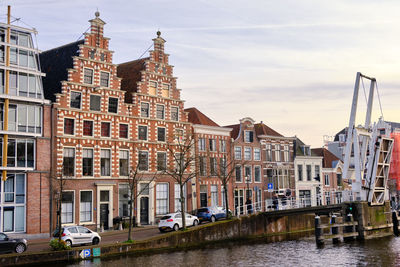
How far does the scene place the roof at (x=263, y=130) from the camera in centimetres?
6912

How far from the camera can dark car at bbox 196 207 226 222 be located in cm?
4988

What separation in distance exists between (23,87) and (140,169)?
14.0 meters

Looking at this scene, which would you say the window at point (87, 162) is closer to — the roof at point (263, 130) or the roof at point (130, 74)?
the roof at point (130, 74)

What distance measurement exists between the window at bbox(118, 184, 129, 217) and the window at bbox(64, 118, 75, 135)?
7.30 meters

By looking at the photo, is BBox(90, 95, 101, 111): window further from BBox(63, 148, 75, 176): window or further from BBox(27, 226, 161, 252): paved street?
BBox(27, 226, 161, 252): paved street

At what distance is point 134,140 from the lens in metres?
51.2

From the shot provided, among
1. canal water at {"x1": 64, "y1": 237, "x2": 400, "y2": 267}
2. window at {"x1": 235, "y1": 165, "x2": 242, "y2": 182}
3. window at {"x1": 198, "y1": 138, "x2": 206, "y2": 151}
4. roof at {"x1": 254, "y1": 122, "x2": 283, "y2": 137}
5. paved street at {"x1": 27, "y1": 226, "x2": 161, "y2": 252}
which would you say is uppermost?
roof at {"x1": 254, "y1": 122, "x2": 283, "y2": 137}

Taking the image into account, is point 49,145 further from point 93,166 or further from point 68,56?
point 68,56

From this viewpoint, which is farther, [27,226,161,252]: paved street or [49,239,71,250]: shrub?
[27,226,161,252]: paved street

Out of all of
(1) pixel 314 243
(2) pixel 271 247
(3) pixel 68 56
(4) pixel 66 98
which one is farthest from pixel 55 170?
(1) pixel 314 243

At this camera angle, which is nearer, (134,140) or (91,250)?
(91,250)

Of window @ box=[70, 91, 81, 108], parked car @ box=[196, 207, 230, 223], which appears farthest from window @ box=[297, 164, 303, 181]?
window @ box=[70, 91, 81, 108]

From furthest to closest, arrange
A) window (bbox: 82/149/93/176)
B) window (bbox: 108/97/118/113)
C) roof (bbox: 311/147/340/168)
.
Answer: roof (bbox: 311/147/340/168) < window (bbox: 108/97/118/113) < window (bbox: 82/149/93/176)

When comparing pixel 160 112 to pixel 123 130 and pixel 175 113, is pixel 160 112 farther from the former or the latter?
pixel 123 130
